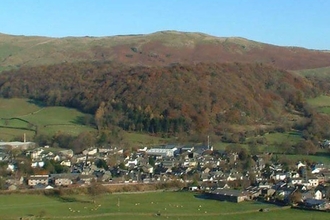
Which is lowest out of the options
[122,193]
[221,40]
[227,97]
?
[122,193]

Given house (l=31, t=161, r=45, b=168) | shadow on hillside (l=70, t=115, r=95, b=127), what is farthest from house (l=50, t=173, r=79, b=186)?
shadow on hillside (l=70, t=115, r=95, b=127)

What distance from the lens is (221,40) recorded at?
7981 centimetres

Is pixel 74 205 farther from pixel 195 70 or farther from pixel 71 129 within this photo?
pixel 195 70

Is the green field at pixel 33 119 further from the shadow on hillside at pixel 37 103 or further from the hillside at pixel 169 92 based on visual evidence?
the hillside at pixel 169 92

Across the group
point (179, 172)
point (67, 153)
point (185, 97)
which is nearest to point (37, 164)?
point (67, 153)

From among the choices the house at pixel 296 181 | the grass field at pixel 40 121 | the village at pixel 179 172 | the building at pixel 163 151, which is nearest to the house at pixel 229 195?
the village at pixel 179 172

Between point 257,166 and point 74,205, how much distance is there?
32.3 feet

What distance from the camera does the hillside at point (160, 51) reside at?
226 ft

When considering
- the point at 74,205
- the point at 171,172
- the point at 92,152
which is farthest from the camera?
the point at 92,152

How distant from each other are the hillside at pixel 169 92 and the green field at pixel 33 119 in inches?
38.9

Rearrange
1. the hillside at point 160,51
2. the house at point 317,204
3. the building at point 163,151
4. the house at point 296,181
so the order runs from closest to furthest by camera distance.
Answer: the house at point 317,204 → the house at point 296,181 → the building at point 163,151 → the hillside at point 160,51

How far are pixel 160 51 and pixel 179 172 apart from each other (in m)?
46.4

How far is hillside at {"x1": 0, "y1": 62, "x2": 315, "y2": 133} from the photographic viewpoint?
35.8 m

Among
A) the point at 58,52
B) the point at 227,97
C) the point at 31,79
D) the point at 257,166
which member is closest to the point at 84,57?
the point at 58,52
